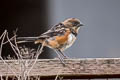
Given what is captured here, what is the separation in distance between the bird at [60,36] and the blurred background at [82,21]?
2063 millimetres

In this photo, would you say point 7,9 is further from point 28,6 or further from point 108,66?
point 108,66

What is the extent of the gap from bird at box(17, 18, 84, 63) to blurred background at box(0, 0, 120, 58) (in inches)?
81.2

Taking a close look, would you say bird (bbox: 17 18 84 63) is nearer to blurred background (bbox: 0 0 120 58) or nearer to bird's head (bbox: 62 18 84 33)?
bird's head (bbox: 62 18 84 33)

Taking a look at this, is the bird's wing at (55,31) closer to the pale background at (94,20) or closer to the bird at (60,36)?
the bird at (60,36)

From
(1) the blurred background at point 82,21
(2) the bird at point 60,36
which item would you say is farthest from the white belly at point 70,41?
(1) the blurred background at point 82,21

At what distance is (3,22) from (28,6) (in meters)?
0.37

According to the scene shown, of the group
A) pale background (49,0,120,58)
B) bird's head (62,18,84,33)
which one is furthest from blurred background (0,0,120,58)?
bird's head (62,18,84,33)

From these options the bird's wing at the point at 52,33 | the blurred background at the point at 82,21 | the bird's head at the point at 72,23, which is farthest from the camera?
the blurred background at the point at 82,21

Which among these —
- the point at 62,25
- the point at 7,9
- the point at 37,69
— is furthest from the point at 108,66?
the point at 7,9

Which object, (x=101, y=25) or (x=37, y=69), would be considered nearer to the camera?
(x=37, y=69)

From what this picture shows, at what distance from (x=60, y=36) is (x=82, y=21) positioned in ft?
7.25

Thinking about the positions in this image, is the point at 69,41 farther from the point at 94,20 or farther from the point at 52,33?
the point at 94,20

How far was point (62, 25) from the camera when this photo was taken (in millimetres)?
4531

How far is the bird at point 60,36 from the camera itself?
4.40m
